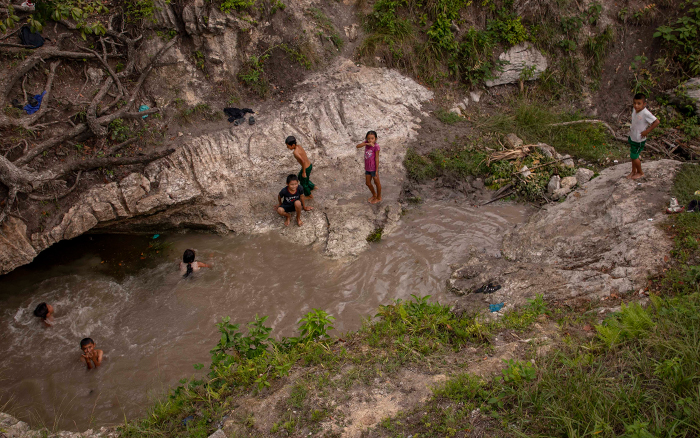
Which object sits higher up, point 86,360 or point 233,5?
point 233,5

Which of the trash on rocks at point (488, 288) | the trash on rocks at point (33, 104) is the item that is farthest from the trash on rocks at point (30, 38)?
the trash on rocks at point (488, 288)

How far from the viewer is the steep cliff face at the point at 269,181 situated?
20.3ft

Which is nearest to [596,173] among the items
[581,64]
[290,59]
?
[581,64]

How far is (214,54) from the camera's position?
7.47 m

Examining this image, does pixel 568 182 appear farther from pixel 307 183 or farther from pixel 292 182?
pixel 292 182

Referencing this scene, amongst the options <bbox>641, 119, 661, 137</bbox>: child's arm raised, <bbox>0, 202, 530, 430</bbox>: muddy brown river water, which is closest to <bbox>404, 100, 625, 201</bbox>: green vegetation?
<bbox>0, 202, 530, 430</bbox>: muddy brown river water

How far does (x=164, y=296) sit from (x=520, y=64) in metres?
8.83

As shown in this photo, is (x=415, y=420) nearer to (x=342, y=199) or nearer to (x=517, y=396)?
(x=517, y=396)

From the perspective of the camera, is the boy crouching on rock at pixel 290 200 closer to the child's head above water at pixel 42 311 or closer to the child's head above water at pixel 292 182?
the child's head above water at pixel 292 182

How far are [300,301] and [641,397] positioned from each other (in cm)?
391

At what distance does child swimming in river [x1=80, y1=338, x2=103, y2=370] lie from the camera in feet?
15.4

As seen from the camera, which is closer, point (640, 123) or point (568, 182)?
point (640, 123)

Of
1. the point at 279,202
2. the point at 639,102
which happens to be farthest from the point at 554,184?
the point at 279,202

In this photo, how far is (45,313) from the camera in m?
5.32
